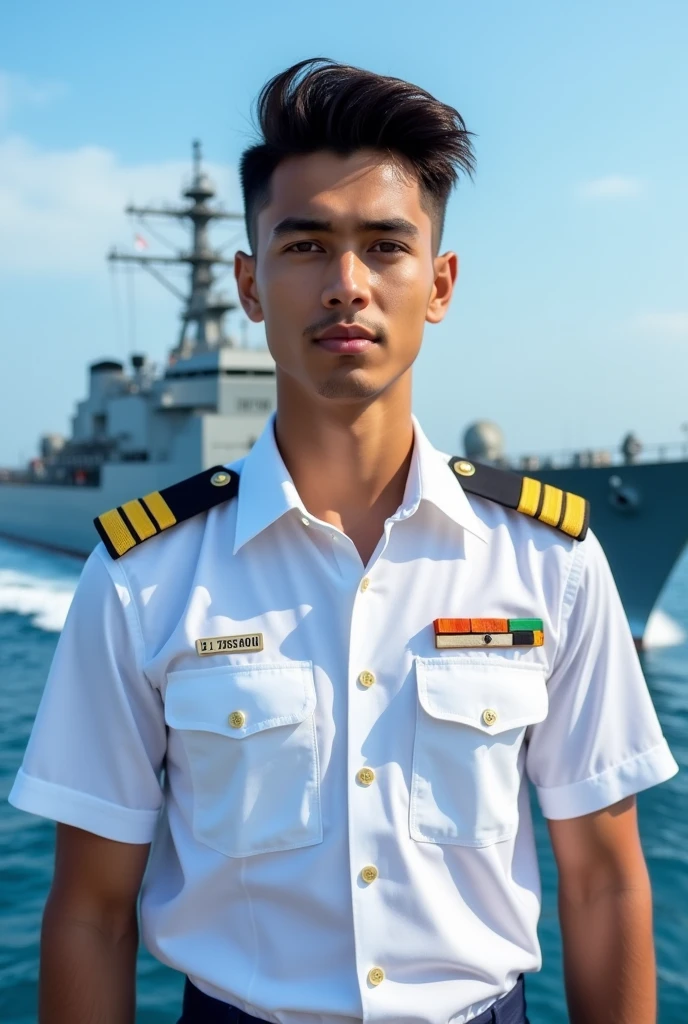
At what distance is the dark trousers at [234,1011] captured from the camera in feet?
4.40

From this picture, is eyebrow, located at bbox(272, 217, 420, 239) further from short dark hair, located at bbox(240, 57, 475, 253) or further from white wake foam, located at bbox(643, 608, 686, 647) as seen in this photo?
white wake foam, located at bbox(643, 608, 686, 647)

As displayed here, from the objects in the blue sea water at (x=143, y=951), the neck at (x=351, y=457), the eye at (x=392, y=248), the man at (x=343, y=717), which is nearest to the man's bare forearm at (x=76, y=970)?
the man at (x=343, y=717)

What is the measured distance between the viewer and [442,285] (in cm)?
155

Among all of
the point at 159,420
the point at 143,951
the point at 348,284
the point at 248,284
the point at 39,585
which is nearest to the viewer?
the point at 348,284

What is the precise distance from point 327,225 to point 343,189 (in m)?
0.06

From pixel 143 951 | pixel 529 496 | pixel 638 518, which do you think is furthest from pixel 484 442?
pixel 529 496

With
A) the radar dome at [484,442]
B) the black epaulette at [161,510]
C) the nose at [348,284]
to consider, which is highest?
the radar dome at [484,442]

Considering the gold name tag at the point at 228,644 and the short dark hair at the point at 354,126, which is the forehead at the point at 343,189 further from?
the gold name tag at the point at 228,644

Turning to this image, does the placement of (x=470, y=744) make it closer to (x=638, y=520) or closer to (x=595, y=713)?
(x=595, y=713)

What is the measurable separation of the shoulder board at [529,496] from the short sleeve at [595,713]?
2.1 inches

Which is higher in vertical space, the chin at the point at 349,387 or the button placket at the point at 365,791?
the chin at the point at 349,387

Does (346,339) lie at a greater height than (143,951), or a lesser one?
greater

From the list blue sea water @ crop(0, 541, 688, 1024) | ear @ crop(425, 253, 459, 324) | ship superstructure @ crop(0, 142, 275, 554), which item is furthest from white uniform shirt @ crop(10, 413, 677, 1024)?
ship superstructure @ crop(0, 142, 275, 554)

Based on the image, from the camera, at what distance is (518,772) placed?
1.44 m
